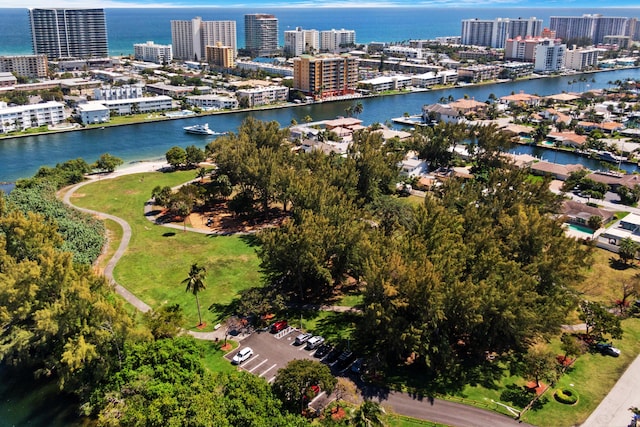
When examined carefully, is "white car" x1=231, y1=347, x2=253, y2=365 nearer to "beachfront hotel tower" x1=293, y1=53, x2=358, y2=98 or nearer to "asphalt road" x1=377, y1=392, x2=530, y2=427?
"asphalt road" x1=377, y1=392, x2=530, y2=427

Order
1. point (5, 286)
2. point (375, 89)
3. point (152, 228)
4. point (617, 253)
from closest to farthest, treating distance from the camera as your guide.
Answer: point (5, 286) → point (617, 253) → point (152, 228) → point (375, 89)

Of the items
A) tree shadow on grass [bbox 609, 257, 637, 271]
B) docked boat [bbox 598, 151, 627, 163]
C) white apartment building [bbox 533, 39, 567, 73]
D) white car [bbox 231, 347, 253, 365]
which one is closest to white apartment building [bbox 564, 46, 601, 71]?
white apartment building [bbox 533, 39, 567, 73]

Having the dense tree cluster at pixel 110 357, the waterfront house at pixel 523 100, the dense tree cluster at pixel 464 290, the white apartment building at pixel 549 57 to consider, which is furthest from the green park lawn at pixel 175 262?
the white apartment building at pixel 549 57

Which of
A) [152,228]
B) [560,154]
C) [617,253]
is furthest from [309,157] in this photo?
[560,154]

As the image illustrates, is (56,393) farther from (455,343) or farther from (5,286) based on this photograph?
(455,343)

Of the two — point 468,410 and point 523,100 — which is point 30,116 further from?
point 523,100

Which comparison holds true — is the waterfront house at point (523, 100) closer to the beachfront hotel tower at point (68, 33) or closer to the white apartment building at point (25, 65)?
the white apartment building at point (25, 65)
